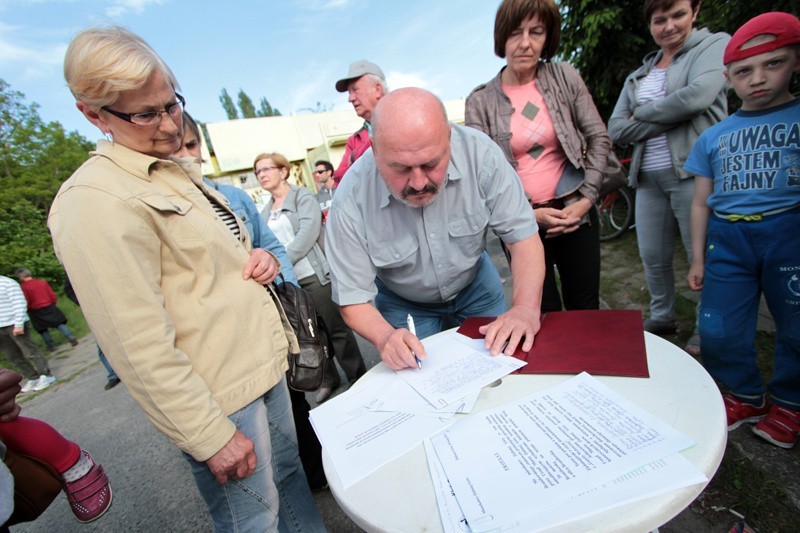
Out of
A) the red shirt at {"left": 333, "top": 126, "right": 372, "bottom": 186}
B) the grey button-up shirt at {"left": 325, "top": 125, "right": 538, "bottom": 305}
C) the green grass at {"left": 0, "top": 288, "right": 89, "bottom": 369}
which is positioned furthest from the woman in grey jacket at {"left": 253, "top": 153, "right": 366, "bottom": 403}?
the green grass at {"left": 0, "top": 288, "right": 89, "bottom": 369}

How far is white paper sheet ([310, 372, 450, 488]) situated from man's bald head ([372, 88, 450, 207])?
0.76 meters

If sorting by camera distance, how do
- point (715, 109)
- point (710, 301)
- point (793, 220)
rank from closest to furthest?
point (793, 220)
point (710, 301)
point (715, 109)

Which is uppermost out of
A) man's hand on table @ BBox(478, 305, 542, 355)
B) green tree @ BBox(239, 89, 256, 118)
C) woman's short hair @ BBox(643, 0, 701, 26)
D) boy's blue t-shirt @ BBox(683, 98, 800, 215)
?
A: green tree @ BBox(239, 89, 256, 118)

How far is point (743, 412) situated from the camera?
184cm

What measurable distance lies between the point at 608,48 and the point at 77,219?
5.33 metres

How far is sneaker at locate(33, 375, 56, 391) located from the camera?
18.9 ft

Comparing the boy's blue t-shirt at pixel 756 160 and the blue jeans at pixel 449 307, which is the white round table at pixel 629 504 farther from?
the boy's blue t-shirt at pixel 756 160

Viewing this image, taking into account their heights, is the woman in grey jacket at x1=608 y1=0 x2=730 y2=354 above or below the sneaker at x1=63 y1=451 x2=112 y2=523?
above

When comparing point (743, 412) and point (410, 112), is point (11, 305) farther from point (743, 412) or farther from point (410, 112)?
point (743, 412)

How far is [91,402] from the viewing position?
4676 mm

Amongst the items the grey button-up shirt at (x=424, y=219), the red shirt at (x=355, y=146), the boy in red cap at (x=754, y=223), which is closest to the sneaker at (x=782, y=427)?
the boy in red cap at (x=754, y=223)

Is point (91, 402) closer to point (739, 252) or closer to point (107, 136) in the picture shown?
point (107, 136)

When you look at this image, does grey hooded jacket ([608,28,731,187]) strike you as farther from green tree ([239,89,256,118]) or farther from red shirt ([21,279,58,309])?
green tree ([239,89,256,118])

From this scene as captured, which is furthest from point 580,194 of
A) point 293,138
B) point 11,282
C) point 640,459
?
point 293,138
